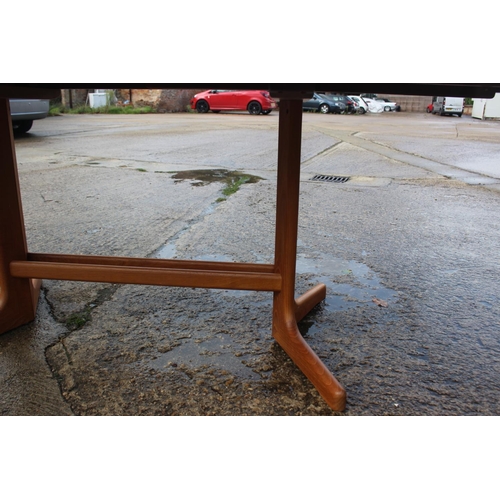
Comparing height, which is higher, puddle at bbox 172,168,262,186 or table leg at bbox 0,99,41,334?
table leg at bbox 0,99,41,334

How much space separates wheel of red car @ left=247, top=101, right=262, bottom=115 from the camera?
19148 mm

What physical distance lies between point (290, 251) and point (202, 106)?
65.1 ft

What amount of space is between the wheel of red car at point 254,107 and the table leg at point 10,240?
18.0m

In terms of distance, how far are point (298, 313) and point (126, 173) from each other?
399 centimetres

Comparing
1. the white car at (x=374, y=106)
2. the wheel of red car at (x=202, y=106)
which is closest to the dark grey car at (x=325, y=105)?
the wheel of red car at (x=202, y=106)

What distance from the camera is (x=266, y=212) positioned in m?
3.83

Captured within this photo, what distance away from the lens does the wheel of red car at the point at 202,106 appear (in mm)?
20297

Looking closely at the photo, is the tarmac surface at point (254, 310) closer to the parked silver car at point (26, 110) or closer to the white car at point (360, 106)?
the parked silver car at point (26, 110)

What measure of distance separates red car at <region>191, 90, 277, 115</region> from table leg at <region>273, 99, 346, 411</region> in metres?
17.8

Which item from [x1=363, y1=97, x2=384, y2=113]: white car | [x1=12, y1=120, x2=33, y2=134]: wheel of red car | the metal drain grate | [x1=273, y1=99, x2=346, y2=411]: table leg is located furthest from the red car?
[x1=273, y1=99, x2=346, y2=411]: table leg

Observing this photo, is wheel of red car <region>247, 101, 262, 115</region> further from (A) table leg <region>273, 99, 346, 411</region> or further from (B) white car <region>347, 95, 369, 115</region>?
(A) table leg <region>273, 99, 346, 411</region>

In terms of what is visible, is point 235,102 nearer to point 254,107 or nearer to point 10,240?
point 254,107

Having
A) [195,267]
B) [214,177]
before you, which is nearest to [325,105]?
[214,177]

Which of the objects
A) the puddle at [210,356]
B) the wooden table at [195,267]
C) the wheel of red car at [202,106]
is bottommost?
the wheel of red car at [202,106]
